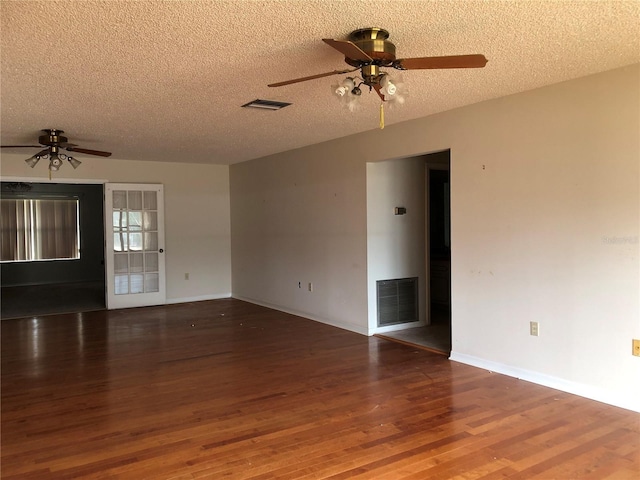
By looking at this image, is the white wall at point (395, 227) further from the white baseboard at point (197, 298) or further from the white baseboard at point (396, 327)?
the white baseboard at point (197, 298)

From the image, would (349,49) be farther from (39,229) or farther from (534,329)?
(39,229)

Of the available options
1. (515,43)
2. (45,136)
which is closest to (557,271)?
(515,43)

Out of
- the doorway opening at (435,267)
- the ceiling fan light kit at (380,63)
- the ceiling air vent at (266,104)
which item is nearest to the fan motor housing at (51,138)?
the ceiling air vent at (266,104)

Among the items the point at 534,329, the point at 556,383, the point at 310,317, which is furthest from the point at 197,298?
the point at 556,383

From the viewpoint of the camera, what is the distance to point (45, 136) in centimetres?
537

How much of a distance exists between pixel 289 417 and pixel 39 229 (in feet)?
33.5

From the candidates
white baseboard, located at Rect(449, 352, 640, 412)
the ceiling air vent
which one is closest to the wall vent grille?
white baseboard, located at Rect(449, 352, 640, 412)

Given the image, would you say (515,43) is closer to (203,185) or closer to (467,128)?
(467,128)

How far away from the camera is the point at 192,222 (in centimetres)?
861

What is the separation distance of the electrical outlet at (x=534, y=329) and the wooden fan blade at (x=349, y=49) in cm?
259

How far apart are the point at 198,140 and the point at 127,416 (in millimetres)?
3624

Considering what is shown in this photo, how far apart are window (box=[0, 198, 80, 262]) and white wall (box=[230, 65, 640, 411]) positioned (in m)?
8.65

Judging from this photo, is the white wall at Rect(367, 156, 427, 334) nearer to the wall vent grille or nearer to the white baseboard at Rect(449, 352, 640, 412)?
the wall vent grille

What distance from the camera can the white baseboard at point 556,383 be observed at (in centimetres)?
348
